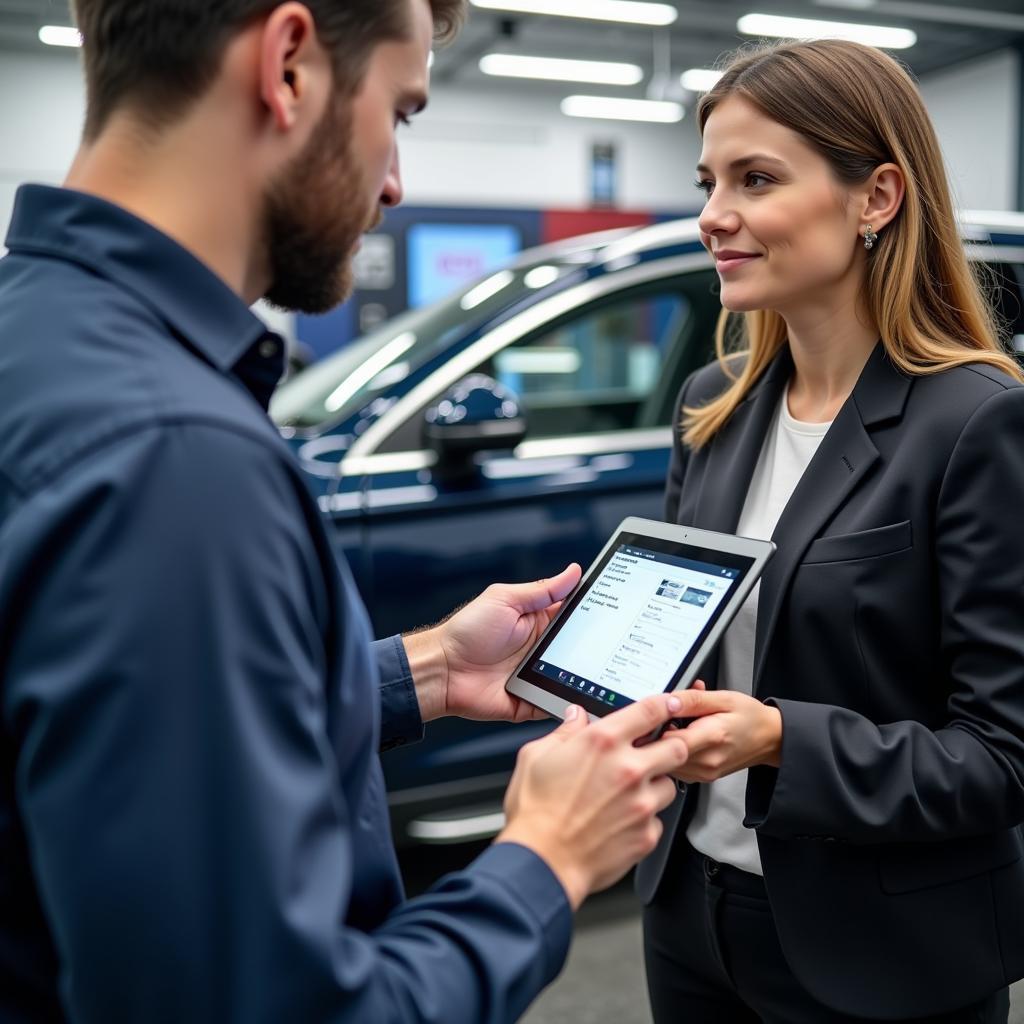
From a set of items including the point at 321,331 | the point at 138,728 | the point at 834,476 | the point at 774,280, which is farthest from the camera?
the point at 321,331

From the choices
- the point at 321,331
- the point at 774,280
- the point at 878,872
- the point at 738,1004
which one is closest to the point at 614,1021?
the point at 738,1004

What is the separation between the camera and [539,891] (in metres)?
0.81

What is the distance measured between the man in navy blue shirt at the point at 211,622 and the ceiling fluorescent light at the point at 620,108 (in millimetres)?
12248

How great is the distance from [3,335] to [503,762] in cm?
215

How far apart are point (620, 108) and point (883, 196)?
12.0m

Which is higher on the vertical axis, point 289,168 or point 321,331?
point 289,168

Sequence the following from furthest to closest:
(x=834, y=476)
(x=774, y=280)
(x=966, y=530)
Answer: (x=774, y=280) < (x=834, y=476) < (x=966, y=530)

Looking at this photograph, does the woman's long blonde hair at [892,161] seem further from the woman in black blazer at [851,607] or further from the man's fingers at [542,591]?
the man's fingers at [542,591]

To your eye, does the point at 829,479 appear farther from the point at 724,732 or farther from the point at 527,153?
the point at 527,153

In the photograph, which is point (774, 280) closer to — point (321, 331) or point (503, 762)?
point (503, 762)

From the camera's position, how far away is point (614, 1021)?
7.80 feet

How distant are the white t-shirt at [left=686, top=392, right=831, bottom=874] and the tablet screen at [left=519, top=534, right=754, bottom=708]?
0.41ft

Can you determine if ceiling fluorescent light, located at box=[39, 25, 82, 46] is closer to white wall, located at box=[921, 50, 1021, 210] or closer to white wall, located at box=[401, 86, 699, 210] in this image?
white wall, located at box=[401, 86, 699, 210]

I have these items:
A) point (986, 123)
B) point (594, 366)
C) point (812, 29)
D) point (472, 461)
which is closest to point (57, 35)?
point (594, 366)
